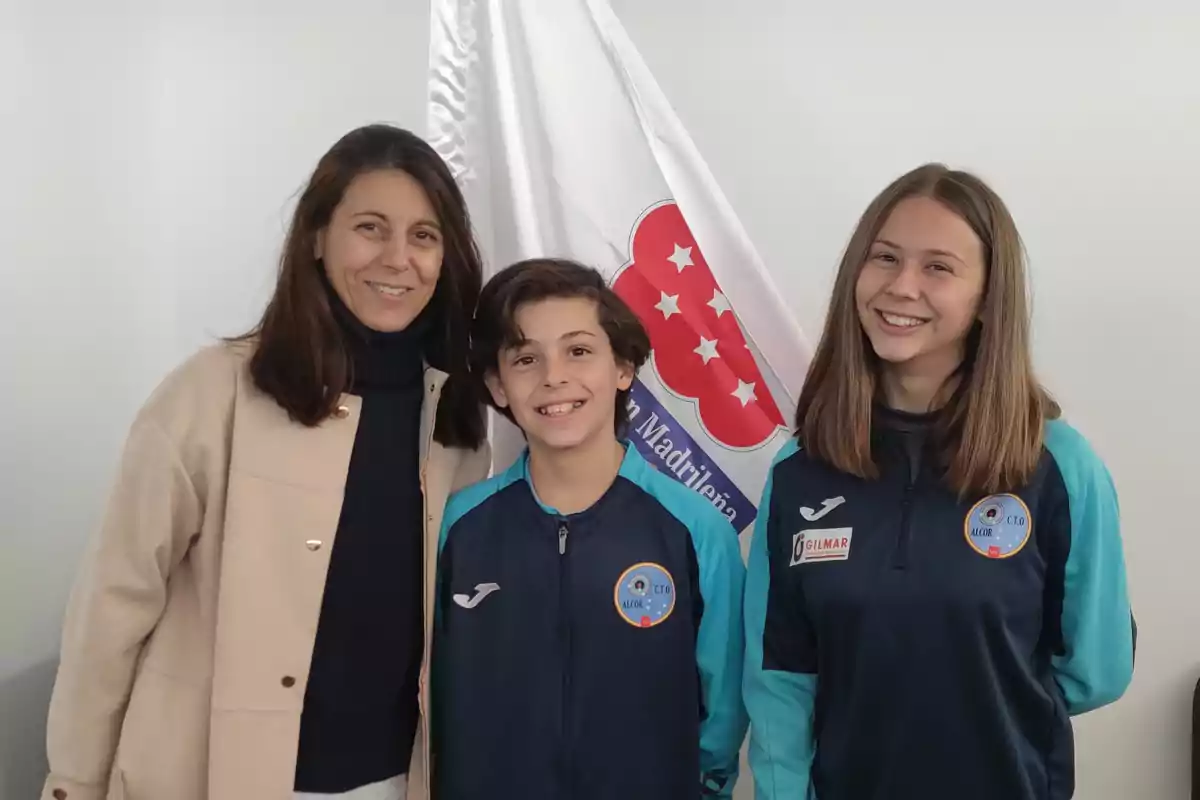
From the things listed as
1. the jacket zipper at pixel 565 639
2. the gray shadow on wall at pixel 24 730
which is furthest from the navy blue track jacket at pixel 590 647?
the gray shadow on wall at pixel 24 730

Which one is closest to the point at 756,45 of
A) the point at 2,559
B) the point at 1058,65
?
the point at 1058,65

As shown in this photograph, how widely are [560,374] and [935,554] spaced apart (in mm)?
542

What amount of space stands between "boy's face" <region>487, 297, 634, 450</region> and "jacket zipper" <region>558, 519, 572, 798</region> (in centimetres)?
14

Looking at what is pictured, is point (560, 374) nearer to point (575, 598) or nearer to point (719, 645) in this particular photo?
point (575, 598)

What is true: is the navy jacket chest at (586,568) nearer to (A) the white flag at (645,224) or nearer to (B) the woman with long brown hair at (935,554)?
Result: (B) the woman with long brown hair at (935,554)

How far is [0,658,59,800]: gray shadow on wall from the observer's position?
5.01 ft

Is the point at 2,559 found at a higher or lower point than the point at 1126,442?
lower

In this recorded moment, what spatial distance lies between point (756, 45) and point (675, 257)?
0.58m

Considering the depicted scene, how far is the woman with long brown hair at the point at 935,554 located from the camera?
3.81ft

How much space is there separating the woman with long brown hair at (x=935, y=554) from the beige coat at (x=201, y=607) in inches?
24.7

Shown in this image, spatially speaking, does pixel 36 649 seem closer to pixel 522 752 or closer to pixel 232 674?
pixel 232 674

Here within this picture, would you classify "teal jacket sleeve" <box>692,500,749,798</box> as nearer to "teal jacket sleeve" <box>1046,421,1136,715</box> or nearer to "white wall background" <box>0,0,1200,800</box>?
"teal jacket sleeve" <box>1046,421,1136,715</box>

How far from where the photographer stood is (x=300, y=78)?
6.49ft

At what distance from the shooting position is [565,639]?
125 centimetres
